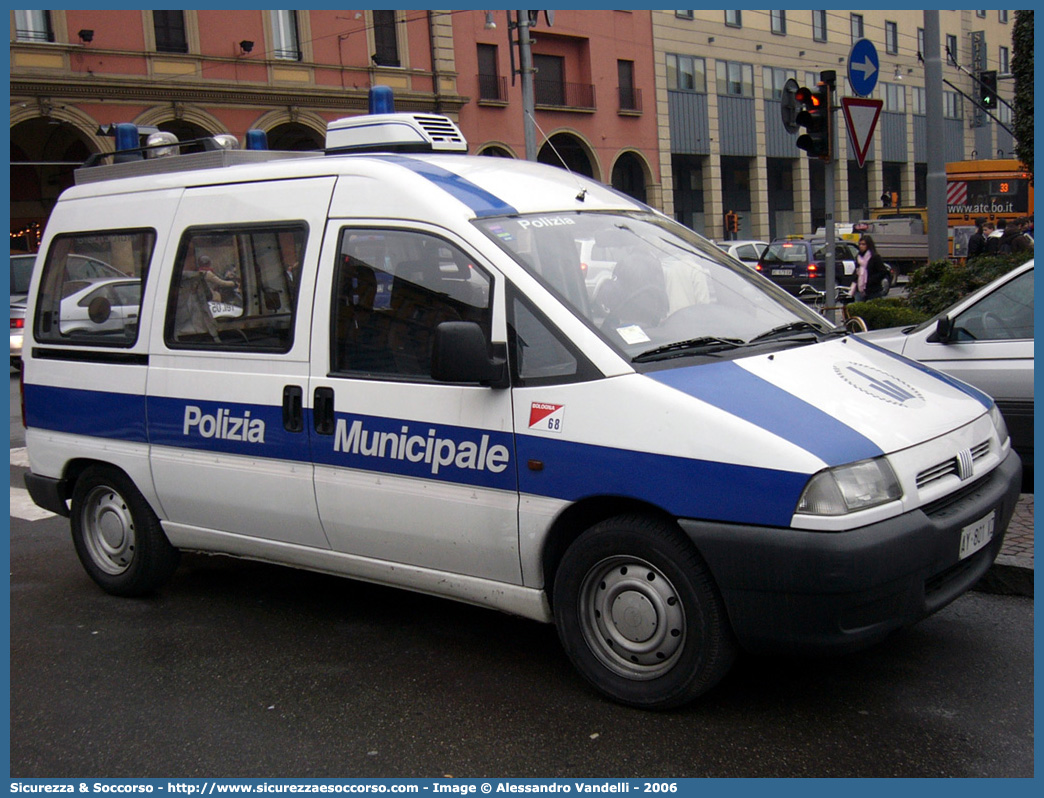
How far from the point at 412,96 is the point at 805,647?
35306 millimetres

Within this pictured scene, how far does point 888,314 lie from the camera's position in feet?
36.8

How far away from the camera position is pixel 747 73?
49.1 metres

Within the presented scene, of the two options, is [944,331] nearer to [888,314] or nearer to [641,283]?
[641,283]

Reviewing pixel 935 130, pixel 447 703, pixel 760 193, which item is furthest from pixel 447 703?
pixel 760 193

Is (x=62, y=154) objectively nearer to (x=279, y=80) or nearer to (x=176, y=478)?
(x=279, y=80)

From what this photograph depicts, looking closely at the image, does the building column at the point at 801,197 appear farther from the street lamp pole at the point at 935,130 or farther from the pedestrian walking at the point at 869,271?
the street lamp pole at the point at 935,130

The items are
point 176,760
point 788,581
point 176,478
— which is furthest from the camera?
point 176,478

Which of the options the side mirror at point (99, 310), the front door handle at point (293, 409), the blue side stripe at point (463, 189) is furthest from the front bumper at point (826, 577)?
the side mirror at point (99, 310)

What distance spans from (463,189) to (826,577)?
2.18 m

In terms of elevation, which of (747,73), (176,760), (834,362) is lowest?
(176,760)

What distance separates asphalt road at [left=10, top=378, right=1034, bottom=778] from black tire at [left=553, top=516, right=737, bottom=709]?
145 millimetres

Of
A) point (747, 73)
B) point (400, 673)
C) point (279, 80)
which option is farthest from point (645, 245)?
point (747, 73)

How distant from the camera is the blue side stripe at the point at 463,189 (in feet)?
14.9

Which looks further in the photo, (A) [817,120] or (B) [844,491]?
(A) [817,120]
